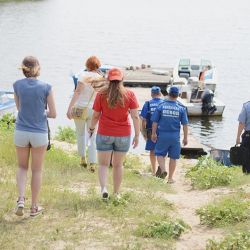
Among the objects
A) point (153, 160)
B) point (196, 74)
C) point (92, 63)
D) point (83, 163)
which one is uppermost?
point (92, 63)

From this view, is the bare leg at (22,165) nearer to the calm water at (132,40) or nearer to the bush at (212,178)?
the bush at (212,178)

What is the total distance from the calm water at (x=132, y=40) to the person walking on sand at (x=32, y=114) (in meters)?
18.0

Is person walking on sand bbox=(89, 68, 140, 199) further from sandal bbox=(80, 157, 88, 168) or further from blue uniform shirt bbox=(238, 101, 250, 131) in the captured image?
blue uniform shirt bbox=(238, 101, 250, 131)

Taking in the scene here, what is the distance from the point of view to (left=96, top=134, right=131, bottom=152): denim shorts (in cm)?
670

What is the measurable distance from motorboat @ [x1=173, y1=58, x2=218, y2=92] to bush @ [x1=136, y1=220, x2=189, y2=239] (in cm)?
2501

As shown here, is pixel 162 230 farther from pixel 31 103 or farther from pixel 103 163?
pixel 31 103

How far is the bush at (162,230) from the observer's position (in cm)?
573

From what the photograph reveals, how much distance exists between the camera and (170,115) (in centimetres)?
945

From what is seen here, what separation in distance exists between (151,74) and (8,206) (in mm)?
30133

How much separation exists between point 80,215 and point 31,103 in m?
1.25

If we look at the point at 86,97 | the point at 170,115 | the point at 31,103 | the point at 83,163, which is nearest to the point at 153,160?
the point at 170,115

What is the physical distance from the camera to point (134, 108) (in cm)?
666

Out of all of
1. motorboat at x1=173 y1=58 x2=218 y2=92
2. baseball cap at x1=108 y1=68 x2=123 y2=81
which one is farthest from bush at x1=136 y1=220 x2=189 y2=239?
motorboat at x1=173 y1=58 x2=218 y2=92

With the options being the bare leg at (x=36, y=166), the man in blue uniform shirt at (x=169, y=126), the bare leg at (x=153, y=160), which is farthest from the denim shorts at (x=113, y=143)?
the bare leg at (x=153, y=160)
